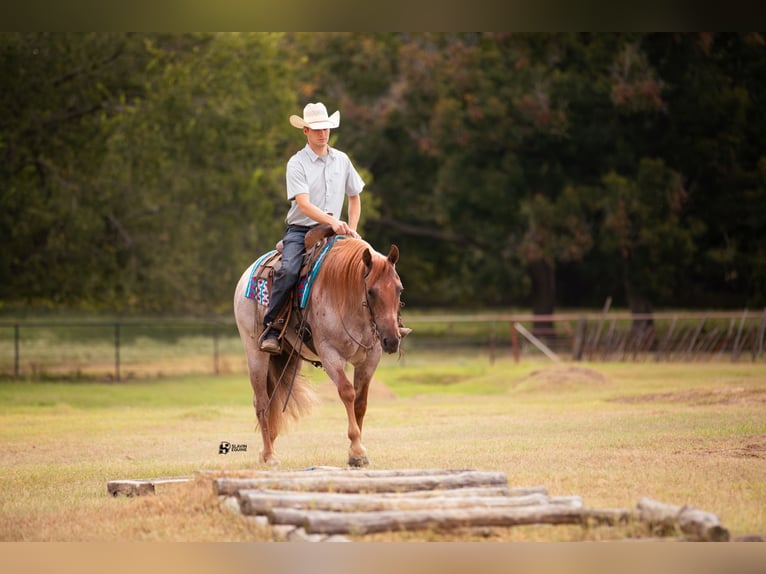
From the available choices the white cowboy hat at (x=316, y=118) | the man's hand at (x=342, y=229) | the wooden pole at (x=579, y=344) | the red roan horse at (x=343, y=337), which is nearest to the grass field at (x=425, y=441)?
the red roan horse at (x=343, y=337)

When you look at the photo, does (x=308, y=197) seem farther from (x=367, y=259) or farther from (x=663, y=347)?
(x=663, y=347)

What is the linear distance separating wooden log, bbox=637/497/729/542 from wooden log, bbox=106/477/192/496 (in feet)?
10.6

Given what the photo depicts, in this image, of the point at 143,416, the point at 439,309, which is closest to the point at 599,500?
the point at 143,416

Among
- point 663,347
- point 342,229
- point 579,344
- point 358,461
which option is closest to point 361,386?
point 358,461

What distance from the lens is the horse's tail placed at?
9.67m

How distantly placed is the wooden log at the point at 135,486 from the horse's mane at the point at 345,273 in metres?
1.81

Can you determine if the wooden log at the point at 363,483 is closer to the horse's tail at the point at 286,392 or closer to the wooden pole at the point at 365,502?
the wooden pole at the point at 365,502

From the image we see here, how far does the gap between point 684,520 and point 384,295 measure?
2.93m

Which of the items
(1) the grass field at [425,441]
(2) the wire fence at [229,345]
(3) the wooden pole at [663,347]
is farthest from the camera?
(3) the wooden pole at [663,347]

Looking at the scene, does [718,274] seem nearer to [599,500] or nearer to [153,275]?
[153,275]

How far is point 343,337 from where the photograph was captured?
354 inches

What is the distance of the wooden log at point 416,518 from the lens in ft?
21.0

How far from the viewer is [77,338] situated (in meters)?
27.8
